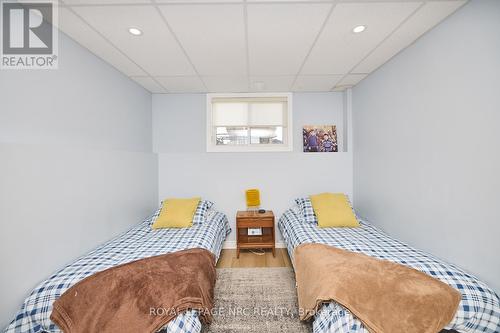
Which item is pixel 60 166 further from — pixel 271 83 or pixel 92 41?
pixel 271 83

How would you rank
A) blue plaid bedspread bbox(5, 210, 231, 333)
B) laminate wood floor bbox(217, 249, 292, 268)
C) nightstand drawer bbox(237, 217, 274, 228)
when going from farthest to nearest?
nightstand drawer bbox(237, 217, 274, 228) → laminate wood floor bbox(217, 249, 292, 268) → blue plaid bedspread bbox(5, 210, 231, 333)

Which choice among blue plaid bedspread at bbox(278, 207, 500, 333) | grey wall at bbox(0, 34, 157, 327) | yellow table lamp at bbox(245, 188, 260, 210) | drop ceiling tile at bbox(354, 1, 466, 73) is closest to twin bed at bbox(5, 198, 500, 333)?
blue plaid bedspread at bbox(278, 207, 500, 333)

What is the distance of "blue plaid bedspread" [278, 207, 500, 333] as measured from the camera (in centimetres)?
118

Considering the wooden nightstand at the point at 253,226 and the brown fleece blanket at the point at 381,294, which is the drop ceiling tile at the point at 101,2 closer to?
the brown fleece blanket at the point at 381,294

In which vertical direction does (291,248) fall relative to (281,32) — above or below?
below

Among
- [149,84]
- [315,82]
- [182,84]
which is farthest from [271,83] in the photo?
[149,84]

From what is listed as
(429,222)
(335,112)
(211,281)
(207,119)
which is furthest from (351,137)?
(211,281)

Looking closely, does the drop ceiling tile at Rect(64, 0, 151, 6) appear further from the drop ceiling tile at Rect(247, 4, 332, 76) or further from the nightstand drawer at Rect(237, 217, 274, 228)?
the nightstand drawer at Rect(237, 217, 274, 228)

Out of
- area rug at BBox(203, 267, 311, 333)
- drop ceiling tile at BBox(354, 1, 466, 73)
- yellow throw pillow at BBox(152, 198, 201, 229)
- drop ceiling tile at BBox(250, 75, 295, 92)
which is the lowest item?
area rug at BBox(203, 267, 311, 333)

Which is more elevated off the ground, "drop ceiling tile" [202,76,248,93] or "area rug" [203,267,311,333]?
"drop ceiling tile" [202,76,248,93]

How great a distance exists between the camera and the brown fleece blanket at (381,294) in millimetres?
1117

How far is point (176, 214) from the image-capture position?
101 inches

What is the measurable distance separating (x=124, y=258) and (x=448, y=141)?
2697 mm

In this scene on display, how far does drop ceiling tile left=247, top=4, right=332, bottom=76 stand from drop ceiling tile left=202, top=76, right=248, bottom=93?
1.22 feet
